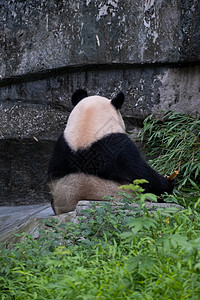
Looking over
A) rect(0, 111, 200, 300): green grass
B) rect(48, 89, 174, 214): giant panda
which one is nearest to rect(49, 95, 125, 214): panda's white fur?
rect(48, 89, 174, 214): giant panda

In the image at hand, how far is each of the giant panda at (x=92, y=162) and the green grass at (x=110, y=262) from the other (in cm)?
42

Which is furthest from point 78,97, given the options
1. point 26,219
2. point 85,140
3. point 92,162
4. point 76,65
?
point 76,65

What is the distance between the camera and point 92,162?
3332 mm

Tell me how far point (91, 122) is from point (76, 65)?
2109mm

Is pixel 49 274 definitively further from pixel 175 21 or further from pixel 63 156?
pixel 175 21

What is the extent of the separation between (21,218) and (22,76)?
215 centimetres

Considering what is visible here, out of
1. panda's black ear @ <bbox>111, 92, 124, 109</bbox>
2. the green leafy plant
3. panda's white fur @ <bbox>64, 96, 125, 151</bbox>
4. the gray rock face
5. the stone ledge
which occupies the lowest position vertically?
the stone ledge

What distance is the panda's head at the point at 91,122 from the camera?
Result: 3.42 m

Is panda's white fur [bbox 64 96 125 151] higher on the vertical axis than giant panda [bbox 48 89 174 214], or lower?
higher

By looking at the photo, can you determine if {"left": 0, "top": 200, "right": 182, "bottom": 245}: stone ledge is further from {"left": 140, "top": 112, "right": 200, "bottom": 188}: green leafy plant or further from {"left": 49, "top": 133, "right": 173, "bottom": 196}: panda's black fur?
{"left": 140, "top": 112, "right": 200, "bottom": 188}: green leafy plant

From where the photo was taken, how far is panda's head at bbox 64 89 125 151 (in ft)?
11.2

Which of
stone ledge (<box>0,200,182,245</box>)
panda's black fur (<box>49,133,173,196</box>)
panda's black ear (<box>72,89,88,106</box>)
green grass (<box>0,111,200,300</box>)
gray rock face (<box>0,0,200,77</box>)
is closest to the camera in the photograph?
green grass (<box>0,111,200,300</box>)

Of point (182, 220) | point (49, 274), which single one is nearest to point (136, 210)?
point (182, 220)

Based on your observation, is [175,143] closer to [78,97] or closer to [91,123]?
[78,97]
